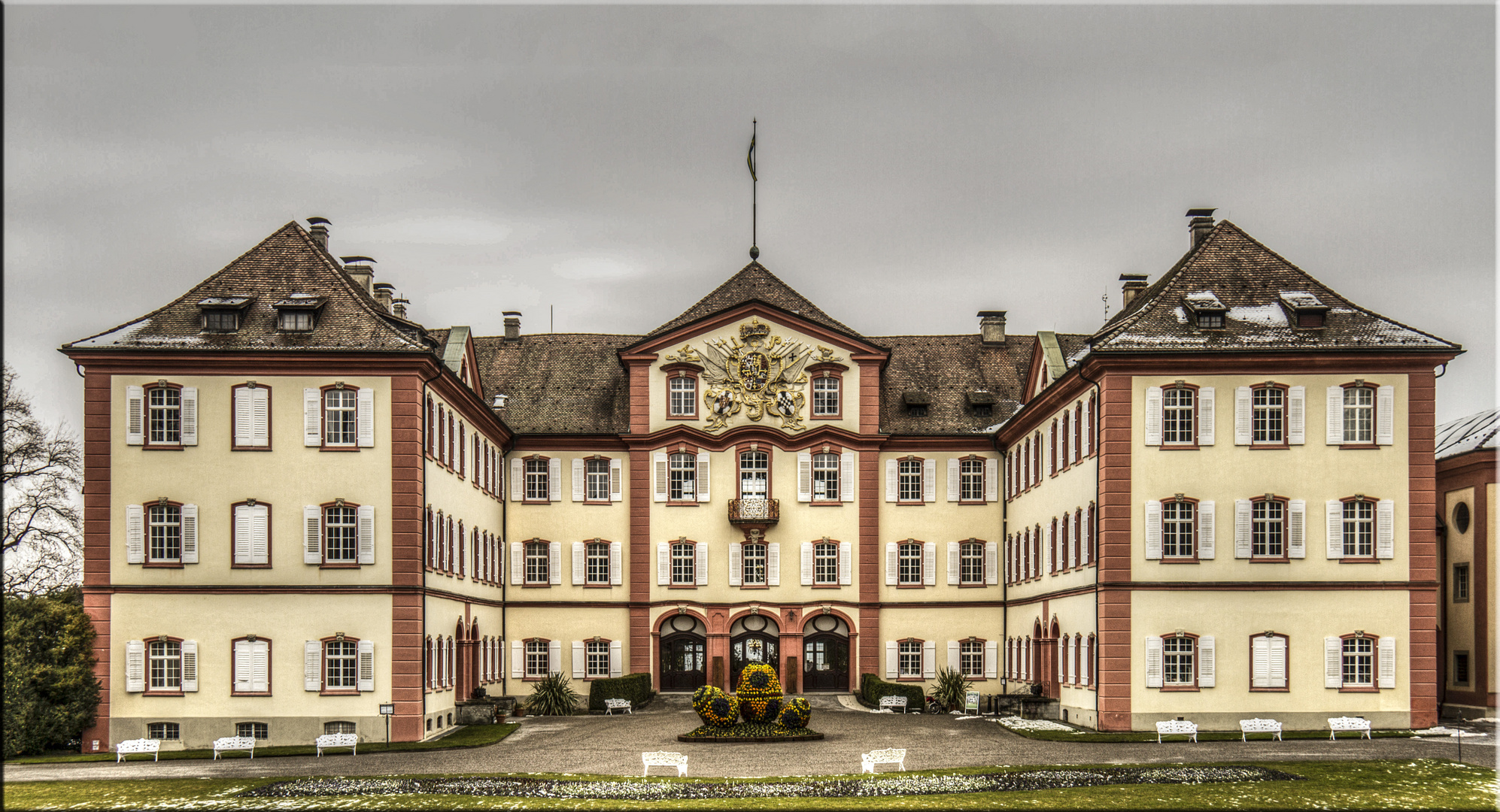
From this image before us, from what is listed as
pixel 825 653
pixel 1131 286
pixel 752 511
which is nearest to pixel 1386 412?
pixel 1131 286

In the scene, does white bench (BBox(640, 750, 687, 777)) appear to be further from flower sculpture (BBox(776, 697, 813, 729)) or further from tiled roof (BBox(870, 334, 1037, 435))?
tiled roof (BBox(870, 334, 1037, 435))

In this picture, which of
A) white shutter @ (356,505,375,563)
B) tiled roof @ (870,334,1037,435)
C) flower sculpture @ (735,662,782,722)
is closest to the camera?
flower sculpture @ (735,662,782,722)

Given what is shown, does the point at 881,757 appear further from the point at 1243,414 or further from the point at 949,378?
the point at 949,378

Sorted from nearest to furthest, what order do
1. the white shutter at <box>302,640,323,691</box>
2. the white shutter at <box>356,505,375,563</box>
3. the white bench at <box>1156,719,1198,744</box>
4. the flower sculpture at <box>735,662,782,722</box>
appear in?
the white bench at <box>1156,719,1198,744</box>
the white shutter at <box>302,640,323,691</box>
the flower sculpture at <box>735,662,782,722</box>
the white shutter at <box>356,505,375,563</box>

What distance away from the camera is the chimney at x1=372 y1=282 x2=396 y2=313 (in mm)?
45581

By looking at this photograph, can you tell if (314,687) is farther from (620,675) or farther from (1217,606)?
(1217,606)

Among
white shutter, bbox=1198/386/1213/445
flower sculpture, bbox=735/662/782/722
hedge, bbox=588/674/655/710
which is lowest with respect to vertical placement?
hedge, bbox=588/674/655/710

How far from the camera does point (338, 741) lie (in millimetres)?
31625

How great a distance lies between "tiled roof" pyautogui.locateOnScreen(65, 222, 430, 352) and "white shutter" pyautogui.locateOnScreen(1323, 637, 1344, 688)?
22.8 m

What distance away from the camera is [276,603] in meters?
33.8

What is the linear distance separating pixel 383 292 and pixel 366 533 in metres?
13.8

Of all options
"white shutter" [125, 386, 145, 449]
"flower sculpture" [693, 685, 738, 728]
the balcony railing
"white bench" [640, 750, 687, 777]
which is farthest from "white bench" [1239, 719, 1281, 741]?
"white shutter" [125, 386, 145, 449]

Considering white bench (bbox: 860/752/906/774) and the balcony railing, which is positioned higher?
the balcony railing

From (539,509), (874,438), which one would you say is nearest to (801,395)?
(874,438)
